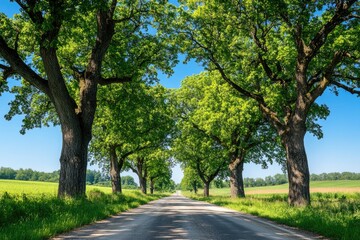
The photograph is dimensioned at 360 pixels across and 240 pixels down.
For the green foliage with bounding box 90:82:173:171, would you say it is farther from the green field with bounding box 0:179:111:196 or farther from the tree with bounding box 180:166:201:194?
the tree with bounding box 180:166:201:194

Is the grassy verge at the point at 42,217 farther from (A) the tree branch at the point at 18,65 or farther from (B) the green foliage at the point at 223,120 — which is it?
(B) the green foliage at the point at 223,120

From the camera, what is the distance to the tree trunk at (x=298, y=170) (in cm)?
1766

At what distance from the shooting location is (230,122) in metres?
29.5

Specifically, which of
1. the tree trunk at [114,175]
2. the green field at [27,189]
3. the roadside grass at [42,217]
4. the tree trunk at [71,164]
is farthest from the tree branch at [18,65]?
the tree trunk at [114,175]

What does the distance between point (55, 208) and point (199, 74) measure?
2867 cm

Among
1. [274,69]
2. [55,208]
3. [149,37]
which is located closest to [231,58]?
[274,69]

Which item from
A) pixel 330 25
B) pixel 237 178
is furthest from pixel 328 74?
pixel 237 178

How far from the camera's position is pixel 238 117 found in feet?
94.2

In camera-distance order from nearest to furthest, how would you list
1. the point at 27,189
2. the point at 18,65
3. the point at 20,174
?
the point at 18,65
the point at 27,189
the point at 20,174

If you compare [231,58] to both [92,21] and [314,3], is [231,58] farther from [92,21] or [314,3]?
[92,21]

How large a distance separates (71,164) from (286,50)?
41.6 feet

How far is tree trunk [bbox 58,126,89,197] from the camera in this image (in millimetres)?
15070

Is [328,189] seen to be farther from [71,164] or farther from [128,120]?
[71,164]

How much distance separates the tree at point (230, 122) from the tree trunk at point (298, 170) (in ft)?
24.1
